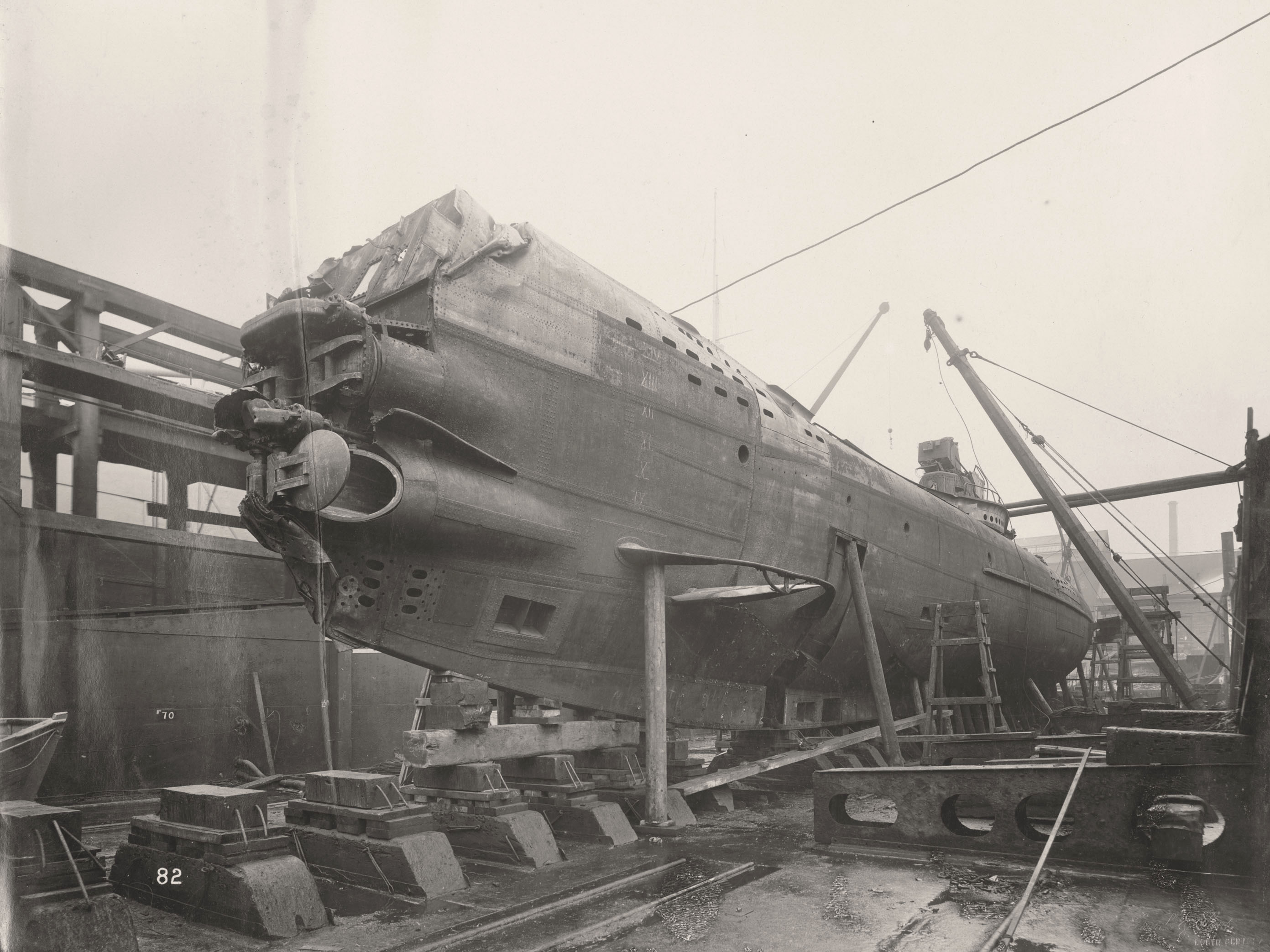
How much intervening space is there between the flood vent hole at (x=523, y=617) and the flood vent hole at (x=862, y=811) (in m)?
2.77

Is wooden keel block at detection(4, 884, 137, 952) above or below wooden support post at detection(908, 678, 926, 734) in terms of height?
above

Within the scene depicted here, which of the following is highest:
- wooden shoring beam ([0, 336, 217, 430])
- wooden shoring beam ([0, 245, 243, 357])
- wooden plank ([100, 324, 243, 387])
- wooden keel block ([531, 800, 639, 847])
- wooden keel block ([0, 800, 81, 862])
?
wooden shoring beam ([0, 245, 243, 357])

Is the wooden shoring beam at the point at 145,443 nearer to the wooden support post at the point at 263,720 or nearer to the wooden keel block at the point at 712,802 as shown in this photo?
the wooden support post at the point at 263,720

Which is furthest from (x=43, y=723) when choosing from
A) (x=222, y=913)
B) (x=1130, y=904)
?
(x=1130, y=904)

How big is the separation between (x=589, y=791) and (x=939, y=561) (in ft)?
24.8

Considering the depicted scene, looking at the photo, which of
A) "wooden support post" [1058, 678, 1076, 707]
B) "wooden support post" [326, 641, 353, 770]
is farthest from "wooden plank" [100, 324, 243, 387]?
"wooden support post" [1058, 678, 1076, 707]

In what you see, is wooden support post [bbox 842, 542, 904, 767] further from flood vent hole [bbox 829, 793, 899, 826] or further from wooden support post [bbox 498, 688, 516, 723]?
wooden support post [bbox 498, 688, 516, 723]

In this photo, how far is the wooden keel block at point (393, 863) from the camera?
528 centimetres

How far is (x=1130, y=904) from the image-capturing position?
16.2ft

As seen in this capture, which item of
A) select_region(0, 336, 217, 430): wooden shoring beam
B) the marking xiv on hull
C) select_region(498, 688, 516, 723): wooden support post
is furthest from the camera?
select_region(0, 336, 217, 430): wooden shoring beam

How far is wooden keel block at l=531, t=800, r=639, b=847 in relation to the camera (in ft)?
22.5

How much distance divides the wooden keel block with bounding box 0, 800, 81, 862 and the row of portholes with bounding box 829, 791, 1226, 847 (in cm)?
527

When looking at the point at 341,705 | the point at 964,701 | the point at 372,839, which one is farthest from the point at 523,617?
the point at 341,705

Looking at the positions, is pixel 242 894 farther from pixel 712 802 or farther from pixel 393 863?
pixel 712 802
